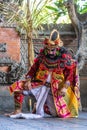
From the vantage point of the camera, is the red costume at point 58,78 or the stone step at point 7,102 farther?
the stone step at point 7,102

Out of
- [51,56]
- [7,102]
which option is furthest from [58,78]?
[7,102]

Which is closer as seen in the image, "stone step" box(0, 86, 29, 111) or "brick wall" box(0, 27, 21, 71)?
"stone step" box(0, 86, 29, 111)

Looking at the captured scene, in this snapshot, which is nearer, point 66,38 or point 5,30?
point 5,30

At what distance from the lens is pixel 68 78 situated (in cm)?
698

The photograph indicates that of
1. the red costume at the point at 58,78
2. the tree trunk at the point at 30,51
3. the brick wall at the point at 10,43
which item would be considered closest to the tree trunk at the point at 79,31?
the tree trunk at the point at 30,51

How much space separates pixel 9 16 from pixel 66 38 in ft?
5.07

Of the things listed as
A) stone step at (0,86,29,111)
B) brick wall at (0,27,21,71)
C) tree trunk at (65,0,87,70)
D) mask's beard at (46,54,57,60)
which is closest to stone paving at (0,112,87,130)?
mask's beard at (46,54,57,60)

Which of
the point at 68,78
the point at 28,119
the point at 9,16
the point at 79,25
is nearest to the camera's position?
the point at 28,119

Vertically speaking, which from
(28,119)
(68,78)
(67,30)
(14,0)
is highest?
(14,0)

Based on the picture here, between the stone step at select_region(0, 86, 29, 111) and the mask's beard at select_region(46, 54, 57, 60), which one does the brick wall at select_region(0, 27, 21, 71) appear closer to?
the stone step at select_region(0, 86, 29, 111)

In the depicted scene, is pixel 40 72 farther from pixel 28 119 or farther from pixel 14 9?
pixel 14 9

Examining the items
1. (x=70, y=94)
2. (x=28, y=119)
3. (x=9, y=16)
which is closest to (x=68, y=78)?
(x=70, y=94)

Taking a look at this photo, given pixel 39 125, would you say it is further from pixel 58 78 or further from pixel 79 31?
pixel 79 31

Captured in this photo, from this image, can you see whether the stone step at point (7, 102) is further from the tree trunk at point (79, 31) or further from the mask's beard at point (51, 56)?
the mask's beard at point (51, 56)
